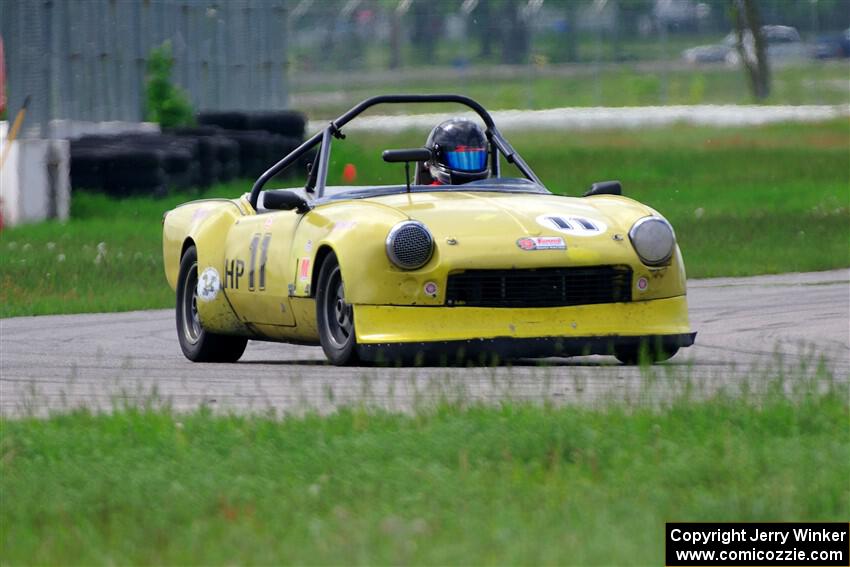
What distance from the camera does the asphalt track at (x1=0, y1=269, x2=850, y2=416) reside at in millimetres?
7293

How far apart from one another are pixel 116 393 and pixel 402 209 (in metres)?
1.78

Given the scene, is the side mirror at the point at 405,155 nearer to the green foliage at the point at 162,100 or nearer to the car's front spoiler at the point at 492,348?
the car's front spoiler at the point at 492,348

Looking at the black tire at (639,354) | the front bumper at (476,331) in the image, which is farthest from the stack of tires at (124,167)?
the front bumper at (476,331)

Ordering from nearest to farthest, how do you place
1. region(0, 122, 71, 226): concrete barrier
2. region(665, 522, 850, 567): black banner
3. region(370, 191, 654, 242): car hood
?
region(665, 522, 850, 567): black banner
region(370, 191, 654, 242): car hood
region(0, 122, 71, 226): concrete barrier

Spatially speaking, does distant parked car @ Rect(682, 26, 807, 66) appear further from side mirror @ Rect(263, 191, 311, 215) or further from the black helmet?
side mirror @ Rect(263, 191, 311, 215)

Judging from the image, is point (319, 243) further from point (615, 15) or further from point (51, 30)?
point (615, 15)

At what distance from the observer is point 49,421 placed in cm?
670

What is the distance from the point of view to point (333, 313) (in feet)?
29.6

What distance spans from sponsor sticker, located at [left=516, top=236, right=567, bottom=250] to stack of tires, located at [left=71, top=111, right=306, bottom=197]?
1488 centimetres

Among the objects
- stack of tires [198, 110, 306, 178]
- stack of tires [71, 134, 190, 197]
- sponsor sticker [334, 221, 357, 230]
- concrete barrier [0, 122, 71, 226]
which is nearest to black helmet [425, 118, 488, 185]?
sponsor sticker [334, 221, 357, 230]

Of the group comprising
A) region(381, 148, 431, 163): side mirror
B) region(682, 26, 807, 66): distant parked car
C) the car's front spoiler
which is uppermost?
region(381, 148, 431, 163): side mirror

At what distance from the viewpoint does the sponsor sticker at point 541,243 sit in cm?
864

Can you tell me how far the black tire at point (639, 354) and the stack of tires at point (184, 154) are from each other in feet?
47.7

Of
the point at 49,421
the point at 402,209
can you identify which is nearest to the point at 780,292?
the point at 402,209
